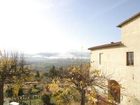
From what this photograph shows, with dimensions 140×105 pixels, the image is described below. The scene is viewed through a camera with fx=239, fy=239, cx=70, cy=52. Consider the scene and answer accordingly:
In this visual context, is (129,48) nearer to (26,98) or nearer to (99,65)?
(99,65)

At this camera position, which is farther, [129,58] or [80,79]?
[129,58]

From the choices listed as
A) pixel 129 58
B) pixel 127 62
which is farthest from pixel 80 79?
pixel 129 58

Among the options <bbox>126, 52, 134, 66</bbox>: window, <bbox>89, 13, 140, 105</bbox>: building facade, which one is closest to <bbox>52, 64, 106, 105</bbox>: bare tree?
<bbox>89, 13, 140, 105</bbox>: building facade

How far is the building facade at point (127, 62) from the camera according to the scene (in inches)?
766

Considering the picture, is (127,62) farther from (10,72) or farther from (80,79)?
(10,72)

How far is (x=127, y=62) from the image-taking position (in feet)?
69.7

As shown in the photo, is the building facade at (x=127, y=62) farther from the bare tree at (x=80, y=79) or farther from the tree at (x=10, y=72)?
the tree at (x=10, y=72)

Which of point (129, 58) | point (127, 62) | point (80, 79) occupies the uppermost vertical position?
point (129, 58)

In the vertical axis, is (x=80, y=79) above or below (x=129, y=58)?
below

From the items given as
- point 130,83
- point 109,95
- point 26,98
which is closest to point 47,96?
point 26,98

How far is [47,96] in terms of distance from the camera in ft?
105

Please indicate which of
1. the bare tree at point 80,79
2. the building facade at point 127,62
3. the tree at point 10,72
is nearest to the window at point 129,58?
the building facade at point 127,62

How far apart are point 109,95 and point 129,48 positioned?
5591 millimetres

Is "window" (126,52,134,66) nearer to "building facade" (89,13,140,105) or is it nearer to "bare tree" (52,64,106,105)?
"building facade" (89,13,140,105)
